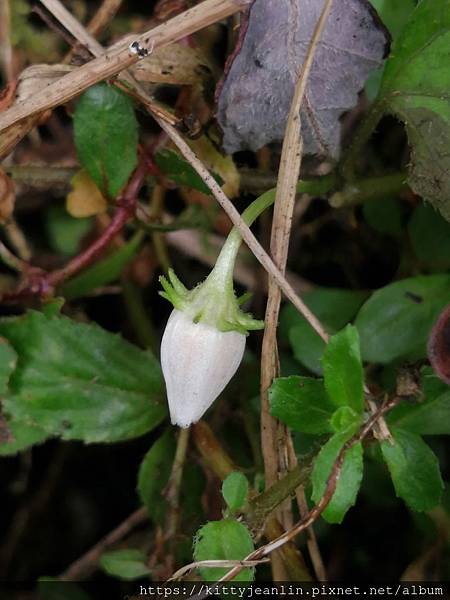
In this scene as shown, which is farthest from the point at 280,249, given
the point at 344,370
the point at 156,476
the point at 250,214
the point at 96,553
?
the point at 96,553

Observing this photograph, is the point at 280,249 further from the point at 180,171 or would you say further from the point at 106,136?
the point at 106,136

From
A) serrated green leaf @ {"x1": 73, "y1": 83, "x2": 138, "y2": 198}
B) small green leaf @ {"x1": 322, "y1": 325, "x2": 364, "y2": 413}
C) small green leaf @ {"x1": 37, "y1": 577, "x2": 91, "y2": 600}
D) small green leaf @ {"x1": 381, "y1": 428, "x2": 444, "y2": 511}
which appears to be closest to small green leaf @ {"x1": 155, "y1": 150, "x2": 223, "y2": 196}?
serrated green leaf @ {"x1": 73, "y1": 83, "x2": 138, "y2": 198}

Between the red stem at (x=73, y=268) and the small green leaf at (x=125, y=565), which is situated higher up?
the red stem at (x=73, y=268)

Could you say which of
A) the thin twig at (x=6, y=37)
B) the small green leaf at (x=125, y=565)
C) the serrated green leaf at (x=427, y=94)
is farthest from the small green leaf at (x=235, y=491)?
the thin twig at (x=6, y=37)

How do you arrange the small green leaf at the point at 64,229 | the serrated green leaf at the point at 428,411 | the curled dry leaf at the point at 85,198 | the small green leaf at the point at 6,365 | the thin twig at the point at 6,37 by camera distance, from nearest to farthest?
the serrated green leaf at the point at 428,411
the small green leaf at the point at 6,365
the curled dry leaf at the point at 85,198
the thin twig at the point at 6,37
the small green leaf at the point at 64,229

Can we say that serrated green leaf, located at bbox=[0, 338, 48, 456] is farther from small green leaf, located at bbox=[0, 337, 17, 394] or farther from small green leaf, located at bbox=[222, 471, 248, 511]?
small green leaf, located at bbox=[222, 471, 248, 511]

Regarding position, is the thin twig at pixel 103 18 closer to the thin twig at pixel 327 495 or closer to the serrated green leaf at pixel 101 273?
the serrated green leaf at pixel 101 273

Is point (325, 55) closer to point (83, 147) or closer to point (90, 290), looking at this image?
point (83, 147)
